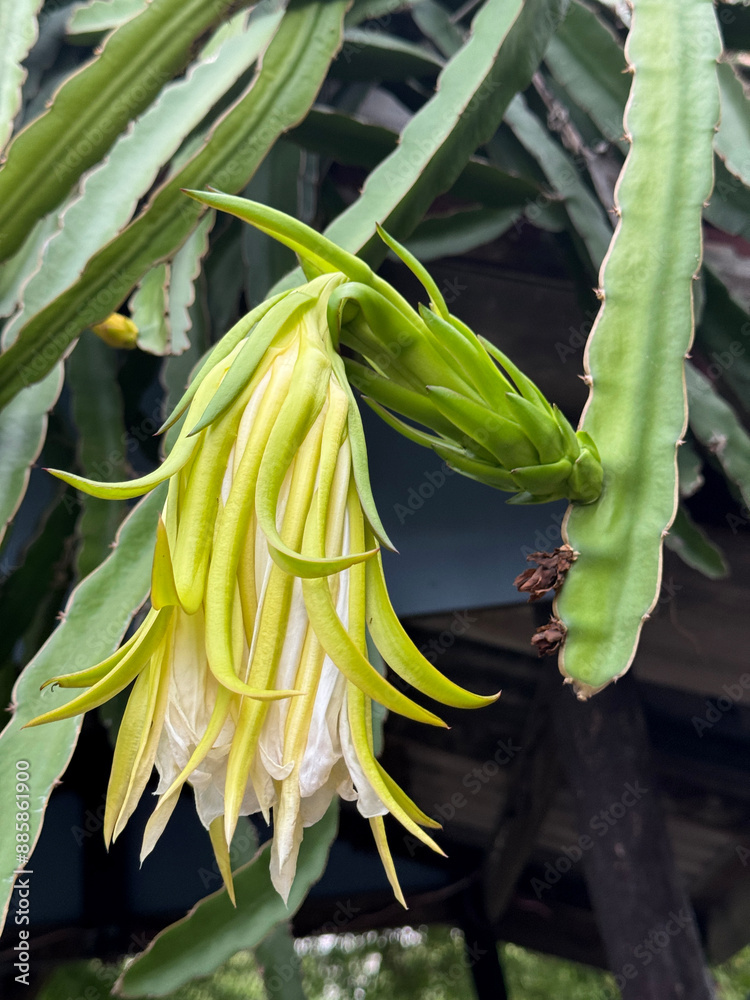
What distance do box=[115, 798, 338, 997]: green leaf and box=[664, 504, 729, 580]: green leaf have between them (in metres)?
0.52

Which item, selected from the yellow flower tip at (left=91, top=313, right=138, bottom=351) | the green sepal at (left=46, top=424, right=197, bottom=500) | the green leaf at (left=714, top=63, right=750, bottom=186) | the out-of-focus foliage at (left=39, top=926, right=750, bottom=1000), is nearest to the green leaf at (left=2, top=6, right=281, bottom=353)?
the yellow flower tip at (left=91, top=313, right=138, bottom=351)

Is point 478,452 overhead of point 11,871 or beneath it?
overhead

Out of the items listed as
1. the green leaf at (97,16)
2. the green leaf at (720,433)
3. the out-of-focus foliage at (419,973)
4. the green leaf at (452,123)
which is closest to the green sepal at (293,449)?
the green leaf at (452,123)

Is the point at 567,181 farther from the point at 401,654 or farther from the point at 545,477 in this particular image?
the point at 401,654

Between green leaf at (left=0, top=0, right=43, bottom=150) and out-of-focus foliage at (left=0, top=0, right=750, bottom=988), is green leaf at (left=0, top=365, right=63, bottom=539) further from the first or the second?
green leaf at (left=0, top=0, right=43, bottom=150)

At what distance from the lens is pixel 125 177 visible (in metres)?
0.70

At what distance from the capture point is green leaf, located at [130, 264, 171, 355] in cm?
71

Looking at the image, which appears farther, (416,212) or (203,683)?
(416,212)

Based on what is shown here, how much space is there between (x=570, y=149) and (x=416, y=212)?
1.43ft

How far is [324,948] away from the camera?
88.0 inches

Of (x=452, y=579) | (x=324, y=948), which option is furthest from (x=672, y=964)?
(x=324, y=948)

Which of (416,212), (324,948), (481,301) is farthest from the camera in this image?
(324,948)

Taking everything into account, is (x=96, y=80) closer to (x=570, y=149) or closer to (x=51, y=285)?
(x=51, y=285)

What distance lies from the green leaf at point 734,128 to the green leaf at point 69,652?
64 cm
